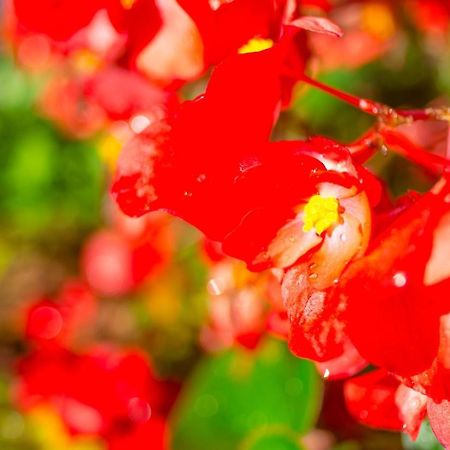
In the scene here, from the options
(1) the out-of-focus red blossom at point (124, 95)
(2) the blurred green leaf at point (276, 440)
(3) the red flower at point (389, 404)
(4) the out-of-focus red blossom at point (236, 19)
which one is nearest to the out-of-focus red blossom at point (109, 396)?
(2) the blurred green leaf at point (276, 440)

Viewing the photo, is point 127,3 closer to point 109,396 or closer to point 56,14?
point 56,14

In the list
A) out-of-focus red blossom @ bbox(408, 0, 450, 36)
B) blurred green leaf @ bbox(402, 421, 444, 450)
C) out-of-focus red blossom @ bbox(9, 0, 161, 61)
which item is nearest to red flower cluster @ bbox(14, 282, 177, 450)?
blurred green leaf @ bbox(402, 421, 444, 450)

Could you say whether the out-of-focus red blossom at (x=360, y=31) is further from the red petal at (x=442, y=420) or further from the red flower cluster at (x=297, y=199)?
the red petal at (x=442, y=420)

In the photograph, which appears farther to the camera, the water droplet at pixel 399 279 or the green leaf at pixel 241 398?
the green leaf at pixel 241 398

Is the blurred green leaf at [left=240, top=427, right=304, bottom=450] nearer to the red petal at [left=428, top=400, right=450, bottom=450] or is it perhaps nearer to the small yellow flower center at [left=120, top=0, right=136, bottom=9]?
the red petal at [left=428, top=400, right=450, bottom=450]

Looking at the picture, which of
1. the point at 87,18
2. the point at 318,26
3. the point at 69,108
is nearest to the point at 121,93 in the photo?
the point at 87,18
